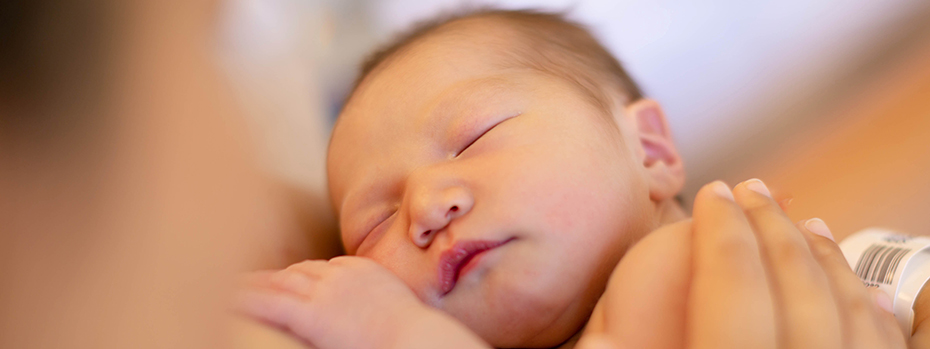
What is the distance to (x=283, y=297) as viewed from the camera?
0.54 m

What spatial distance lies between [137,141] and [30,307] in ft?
0.40

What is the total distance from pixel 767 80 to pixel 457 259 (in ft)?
3.56

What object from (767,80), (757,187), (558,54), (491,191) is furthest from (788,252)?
(767,80)

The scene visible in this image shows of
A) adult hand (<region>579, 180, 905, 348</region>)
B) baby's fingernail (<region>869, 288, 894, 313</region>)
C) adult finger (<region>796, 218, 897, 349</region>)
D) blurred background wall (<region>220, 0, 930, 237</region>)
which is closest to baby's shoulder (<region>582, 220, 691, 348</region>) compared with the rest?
adult hand (<region>579, 180, 905, 348</region>)

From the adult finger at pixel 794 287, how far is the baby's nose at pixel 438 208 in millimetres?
311

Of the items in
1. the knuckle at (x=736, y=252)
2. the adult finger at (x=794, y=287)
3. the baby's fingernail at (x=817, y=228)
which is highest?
the knuckle at (x=736, y=252)

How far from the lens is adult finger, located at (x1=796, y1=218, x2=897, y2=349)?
1.50 ft

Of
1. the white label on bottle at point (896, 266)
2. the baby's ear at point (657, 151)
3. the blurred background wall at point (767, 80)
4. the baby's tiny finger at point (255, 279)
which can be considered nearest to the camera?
the baby's tiny finger at point (255, 279)

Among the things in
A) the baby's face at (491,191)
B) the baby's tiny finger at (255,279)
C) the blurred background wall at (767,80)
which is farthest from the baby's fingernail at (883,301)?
the baby's tiny finger at (255,279)

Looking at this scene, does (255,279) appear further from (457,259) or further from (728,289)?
(728,289)

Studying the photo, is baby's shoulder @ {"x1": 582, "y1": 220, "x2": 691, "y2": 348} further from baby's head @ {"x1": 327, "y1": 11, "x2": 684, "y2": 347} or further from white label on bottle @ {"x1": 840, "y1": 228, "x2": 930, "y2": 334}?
white label on bottle @ {"x1": 840, "y1": 228, "x2": 930, "y2": 334}

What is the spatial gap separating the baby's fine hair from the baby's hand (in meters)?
0.44

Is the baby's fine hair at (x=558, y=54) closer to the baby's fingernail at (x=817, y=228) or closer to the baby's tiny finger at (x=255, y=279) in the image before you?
the baby's fingernail at (x=817, y=228)

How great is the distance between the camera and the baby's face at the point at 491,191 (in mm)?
658
